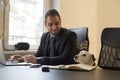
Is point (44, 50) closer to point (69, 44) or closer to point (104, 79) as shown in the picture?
point (69, 44)

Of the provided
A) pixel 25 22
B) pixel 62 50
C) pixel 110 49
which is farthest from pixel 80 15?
pixel 110 49

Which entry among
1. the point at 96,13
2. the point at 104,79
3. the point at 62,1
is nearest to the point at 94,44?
the point at 96,13

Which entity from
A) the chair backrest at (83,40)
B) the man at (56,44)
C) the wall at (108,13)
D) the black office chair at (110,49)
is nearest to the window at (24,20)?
the man at (56,44)

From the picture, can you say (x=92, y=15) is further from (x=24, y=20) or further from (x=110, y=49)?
(x=110, y=49)

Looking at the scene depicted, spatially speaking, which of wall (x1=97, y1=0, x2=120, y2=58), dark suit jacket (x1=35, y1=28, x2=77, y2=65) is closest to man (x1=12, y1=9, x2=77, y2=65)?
dark suit jacket (x1=35, y1=28, x2=77, y2=65)

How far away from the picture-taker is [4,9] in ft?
10.2

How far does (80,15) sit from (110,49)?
1667 millimetres

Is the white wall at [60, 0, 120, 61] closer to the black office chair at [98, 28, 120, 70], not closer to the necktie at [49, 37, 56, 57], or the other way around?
the necktie at [49, 37, 56, 57]

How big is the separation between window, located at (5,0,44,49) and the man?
0.75 meters

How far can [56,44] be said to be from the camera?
94.8 inches

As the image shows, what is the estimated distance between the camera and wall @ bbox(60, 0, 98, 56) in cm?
348

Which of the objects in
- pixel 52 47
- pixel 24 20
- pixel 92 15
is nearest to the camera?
pixel 52 47

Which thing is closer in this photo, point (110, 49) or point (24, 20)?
point (110, 49)

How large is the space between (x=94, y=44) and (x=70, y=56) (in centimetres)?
171
